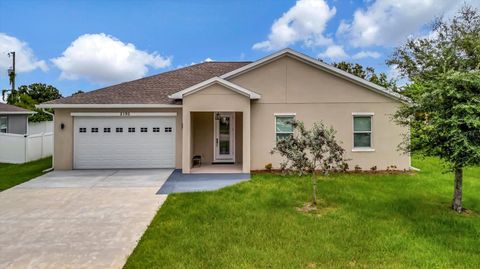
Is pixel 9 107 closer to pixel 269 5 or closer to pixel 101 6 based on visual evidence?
pixel 101 6

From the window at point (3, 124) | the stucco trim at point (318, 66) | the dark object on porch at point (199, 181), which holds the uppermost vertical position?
the stucco trim at point (318, 66)

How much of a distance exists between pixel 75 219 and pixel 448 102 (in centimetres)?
930

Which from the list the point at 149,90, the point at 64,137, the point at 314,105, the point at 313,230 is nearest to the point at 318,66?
the point at 314,105

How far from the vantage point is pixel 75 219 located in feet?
24.1

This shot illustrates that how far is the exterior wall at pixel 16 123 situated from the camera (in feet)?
76.0

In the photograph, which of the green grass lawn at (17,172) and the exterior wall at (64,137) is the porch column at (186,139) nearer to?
the exterior wall at (64,137)

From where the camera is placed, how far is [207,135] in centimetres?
1541

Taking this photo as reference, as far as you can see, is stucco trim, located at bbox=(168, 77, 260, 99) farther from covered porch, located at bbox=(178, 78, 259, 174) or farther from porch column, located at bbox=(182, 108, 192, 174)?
porch column, located at bbox=(182, 108, 192, 174)

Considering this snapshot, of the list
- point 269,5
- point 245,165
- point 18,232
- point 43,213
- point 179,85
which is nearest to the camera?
point 18,232

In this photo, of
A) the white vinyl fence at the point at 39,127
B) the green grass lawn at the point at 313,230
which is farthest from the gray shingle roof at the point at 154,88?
the white vinyl fence at the point at 39,127

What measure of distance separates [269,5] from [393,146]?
33.6 feet

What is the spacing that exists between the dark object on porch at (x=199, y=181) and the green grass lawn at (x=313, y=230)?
0.82 metres

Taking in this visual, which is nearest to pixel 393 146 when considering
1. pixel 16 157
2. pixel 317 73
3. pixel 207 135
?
pixel 317 73

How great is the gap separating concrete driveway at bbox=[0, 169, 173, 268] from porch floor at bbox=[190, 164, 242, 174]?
2042mm
